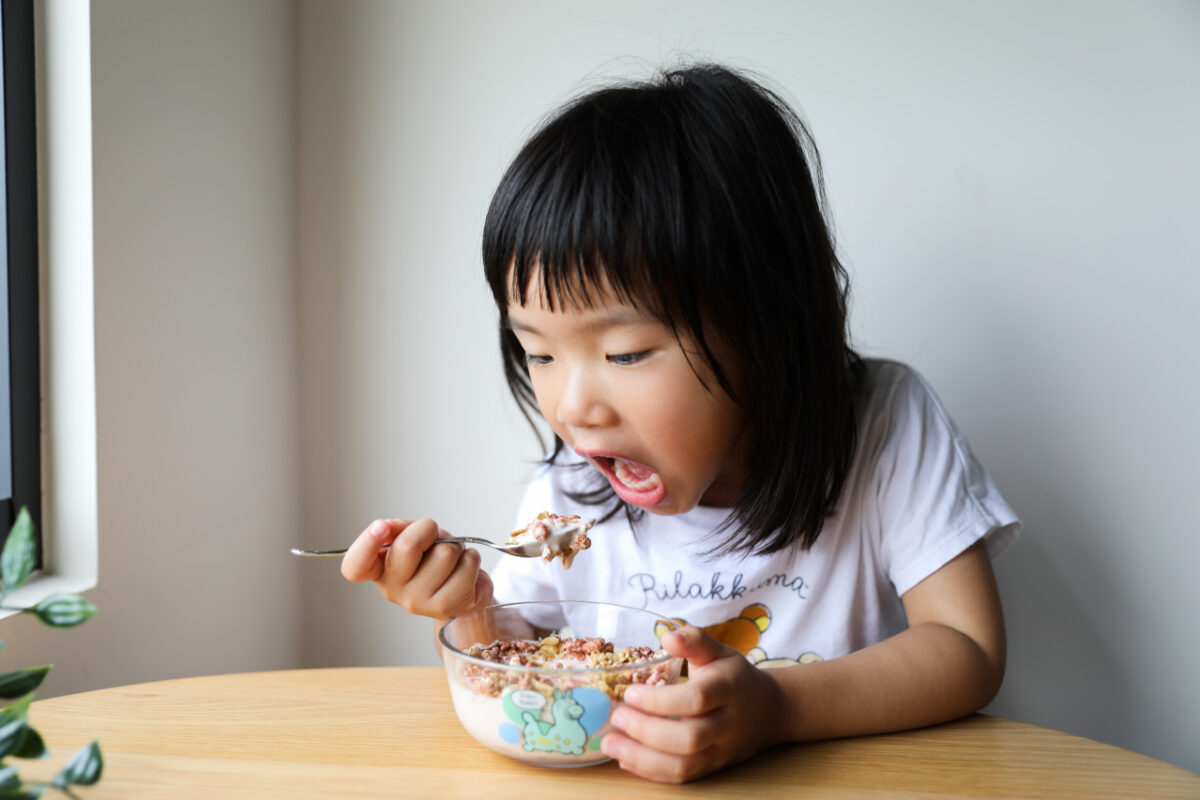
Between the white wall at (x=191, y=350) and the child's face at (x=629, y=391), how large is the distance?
520 millimetres

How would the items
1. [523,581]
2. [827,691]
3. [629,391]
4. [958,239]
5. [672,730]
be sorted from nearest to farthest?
[672,730]
[827,691]
[629,391]
[523,581]
[958,239]

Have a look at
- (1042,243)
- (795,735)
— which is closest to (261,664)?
(795,735)

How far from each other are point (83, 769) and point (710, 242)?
621 millimetres

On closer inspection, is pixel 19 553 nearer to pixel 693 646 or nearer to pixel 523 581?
pixel 693 646

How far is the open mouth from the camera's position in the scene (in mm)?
889

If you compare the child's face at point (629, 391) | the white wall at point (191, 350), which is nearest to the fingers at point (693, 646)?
the child's face at point (629, 391)

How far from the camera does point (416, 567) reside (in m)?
0.85

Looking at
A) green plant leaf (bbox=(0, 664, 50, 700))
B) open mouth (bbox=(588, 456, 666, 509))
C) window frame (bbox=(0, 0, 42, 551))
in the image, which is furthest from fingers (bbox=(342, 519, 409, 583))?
window frame (bbox=(0, 0, 42, 551))

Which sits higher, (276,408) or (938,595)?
(276,408)

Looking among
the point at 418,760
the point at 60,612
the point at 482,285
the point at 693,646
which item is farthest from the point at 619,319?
the point at 482,285

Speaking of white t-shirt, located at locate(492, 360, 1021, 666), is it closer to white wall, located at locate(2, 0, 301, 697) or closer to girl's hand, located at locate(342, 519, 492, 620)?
girl's hand, located at locate(342, 519, 492, 620)

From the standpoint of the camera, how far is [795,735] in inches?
27.5

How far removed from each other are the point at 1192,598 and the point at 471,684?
3.36 feet

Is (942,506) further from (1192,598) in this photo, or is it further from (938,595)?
(1192,598)
